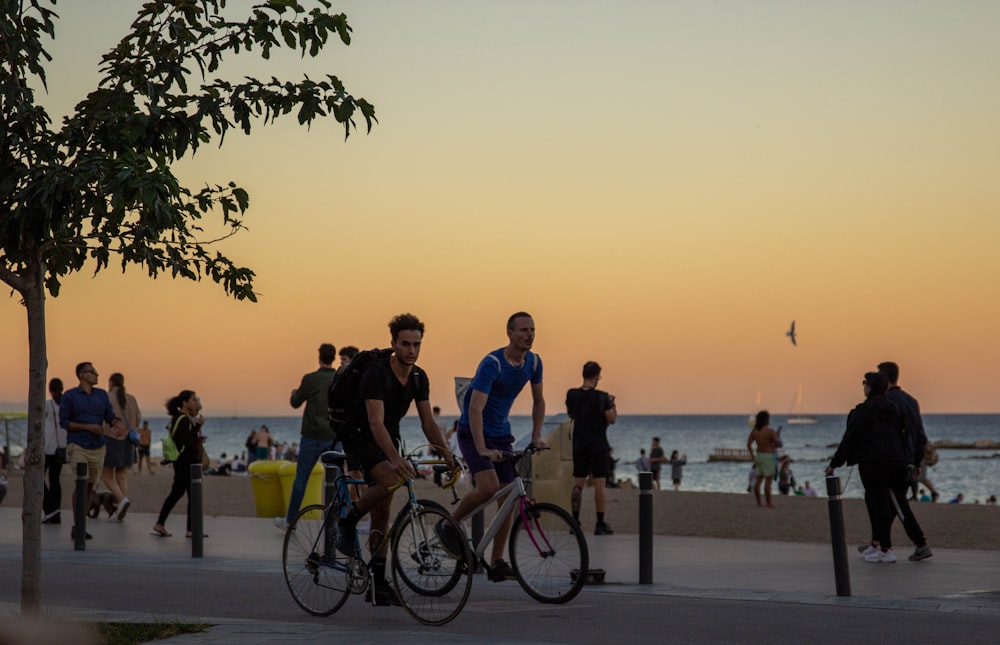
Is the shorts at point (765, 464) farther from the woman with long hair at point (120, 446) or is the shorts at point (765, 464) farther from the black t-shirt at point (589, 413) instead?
the woman with long hair at point (120, 446)

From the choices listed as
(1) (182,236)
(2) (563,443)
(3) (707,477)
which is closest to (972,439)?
(3) (707,477)

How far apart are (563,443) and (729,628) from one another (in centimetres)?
1096

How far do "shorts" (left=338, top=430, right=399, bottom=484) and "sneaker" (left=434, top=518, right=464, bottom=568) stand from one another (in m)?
0.60

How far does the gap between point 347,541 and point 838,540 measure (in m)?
3.85

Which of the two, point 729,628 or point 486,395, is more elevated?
point 486,395

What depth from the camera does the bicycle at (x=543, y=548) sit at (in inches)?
342

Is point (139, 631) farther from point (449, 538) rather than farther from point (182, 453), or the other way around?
point (182, 453)

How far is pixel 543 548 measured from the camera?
8.80 metres

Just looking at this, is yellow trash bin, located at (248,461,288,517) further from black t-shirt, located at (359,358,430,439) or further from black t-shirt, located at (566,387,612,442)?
black t-shirt, located at (359,358,430,439)

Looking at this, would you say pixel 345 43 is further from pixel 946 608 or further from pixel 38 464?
pixel 946 608

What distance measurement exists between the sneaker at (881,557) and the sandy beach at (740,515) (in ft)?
8.16

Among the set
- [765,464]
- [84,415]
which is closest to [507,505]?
[84,415]

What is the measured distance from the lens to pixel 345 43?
7449 mm

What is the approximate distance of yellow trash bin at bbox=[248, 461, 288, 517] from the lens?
18.8 meters
